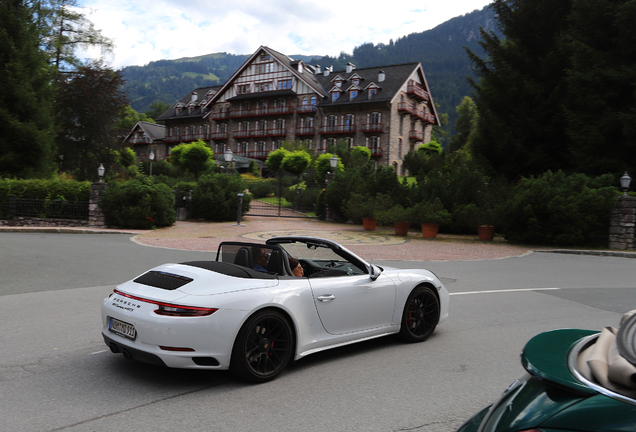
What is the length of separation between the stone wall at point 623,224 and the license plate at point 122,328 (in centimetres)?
2110

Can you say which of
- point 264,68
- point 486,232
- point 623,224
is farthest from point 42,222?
point 264,68

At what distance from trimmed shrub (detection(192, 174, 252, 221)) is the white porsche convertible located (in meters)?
23.7

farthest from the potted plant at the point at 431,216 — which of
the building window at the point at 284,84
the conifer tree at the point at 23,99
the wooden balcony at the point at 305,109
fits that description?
the building window at the point at 284,84

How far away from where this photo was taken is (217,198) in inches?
1134

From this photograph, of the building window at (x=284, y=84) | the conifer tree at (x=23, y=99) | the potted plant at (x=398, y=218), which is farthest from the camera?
the building window at (x=284, y=84)

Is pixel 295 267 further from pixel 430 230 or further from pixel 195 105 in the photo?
pixel 195 105

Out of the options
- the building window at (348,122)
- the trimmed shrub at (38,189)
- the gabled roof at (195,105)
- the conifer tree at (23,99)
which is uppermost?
the gabled roof at (195,105)

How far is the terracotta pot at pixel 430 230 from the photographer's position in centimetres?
2248

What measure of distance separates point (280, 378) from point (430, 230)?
18940 mm

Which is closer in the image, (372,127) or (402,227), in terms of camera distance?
(402,227)

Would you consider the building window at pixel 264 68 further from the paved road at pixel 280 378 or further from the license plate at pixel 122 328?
the license plate at pixel 122 328

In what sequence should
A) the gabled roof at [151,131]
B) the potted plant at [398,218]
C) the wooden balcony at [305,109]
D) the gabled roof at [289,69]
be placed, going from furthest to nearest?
1. the gabled roof at [151,131]
2. the gabled roof at [289,69]
3. the wooden balcony at [305,109]
4. the potted plant at [398,218]

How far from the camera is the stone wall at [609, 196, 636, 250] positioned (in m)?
19.9

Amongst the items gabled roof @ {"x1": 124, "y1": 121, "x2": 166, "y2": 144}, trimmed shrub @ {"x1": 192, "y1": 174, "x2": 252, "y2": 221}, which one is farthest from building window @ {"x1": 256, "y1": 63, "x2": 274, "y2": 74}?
trimmed shrub @ {"x1": 192, "y1": 174, "x2": 252, "y2": 221}
